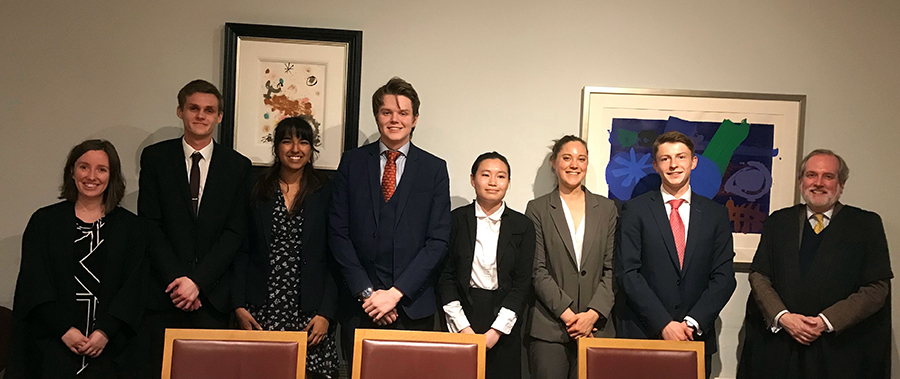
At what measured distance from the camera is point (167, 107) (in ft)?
11.9

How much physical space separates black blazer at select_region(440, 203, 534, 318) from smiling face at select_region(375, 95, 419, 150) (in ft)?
1.59

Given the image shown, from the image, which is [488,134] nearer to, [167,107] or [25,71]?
[167,107]

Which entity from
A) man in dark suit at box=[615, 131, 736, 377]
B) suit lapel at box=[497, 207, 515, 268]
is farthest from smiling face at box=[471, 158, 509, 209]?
man in dark suit at box=[615, 131, 736, 377]

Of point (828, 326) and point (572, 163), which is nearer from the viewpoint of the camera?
point (828, 326)

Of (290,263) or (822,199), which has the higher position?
(822,199)

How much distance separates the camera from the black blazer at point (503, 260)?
3016 mm

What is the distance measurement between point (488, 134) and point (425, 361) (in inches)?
71.8

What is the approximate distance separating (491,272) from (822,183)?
1.68 m

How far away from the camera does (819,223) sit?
3.23 m

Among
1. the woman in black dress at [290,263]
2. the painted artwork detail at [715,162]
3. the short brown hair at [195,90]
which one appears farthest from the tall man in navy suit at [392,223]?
the painted artwork detail at [715,162]

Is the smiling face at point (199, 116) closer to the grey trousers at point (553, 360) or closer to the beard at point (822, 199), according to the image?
the grey trousers at point (553, 360)

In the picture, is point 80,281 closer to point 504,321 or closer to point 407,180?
point 407,180

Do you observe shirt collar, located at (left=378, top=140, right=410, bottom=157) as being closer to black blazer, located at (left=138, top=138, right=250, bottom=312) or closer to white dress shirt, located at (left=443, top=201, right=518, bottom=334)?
white dress shirt, located at (left=443, top=201, right=518, bottom=334)

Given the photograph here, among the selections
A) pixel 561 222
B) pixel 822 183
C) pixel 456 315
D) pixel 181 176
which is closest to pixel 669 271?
pixel 561 222
